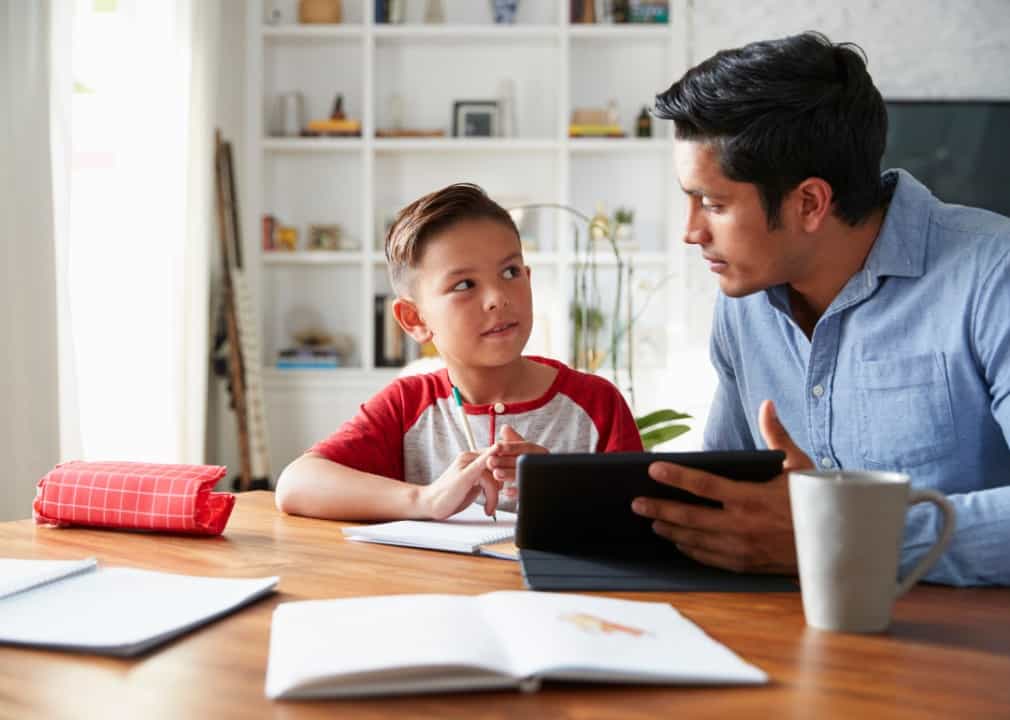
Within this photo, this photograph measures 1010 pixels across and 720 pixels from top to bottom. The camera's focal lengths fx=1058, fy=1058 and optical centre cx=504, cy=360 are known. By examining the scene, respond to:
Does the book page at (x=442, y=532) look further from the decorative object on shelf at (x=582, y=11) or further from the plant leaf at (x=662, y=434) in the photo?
the decorative object on shelf at (x=582, y=11)

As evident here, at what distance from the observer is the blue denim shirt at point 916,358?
1.30 m

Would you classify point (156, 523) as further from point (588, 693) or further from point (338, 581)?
point (588, 693)

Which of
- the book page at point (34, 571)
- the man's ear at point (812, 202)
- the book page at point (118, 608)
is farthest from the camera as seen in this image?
the man's ear at point (812, 202)

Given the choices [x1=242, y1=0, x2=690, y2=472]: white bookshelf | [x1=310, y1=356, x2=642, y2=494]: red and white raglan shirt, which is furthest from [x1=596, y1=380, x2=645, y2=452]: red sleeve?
[x1=242, y1=0, x2=690, y2=472]: white bookshelf

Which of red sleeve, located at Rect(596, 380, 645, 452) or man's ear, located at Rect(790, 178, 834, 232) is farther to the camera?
red sleeve, located at Rect(596, 380, 645, 452)

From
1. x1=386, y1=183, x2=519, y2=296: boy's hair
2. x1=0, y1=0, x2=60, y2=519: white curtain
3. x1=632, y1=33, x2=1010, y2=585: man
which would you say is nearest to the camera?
x1=632, y1=33, x2=1010, y2=585: man

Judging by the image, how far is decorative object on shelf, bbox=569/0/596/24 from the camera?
4.84 meters

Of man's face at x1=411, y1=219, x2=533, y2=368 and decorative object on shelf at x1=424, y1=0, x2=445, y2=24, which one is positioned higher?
decorative object on shelf at x1=424, y1=0, x2=445, y2=24

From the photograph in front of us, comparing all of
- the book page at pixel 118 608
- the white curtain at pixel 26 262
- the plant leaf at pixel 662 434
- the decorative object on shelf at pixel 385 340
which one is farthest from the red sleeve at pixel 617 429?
the decorative object on shelf at pixel 385 340

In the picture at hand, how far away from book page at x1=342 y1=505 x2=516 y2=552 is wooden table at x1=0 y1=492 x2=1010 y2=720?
7 centimetres

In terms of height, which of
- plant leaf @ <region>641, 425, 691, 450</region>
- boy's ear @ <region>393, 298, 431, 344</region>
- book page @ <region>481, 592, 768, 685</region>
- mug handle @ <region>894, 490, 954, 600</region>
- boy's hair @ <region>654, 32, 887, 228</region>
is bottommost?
plant leaf @ <region>641, 425, 691, 450</region>

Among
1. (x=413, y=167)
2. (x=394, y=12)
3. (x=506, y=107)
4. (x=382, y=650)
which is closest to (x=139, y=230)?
(x=413, y=167)

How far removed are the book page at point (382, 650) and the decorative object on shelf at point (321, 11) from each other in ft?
14.8

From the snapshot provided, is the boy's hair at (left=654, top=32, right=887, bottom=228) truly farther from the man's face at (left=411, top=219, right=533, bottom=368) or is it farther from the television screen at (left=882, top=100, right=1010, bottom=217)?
the television screen at (left=882, top=100, right=1010, bottom=217)
